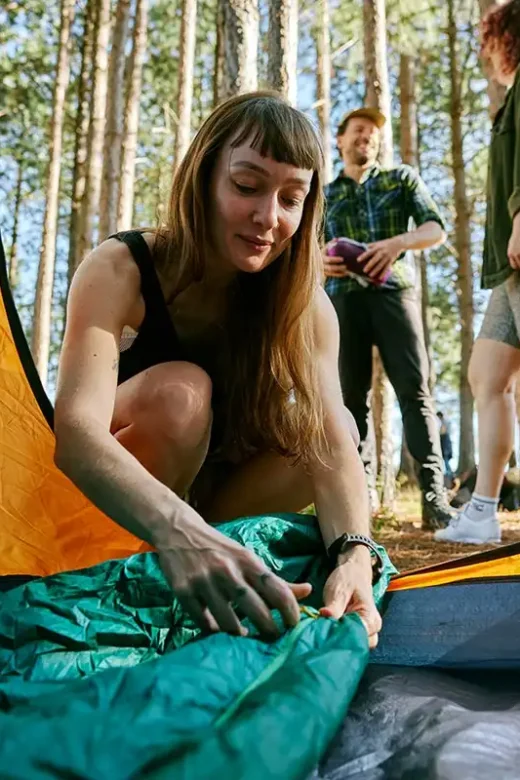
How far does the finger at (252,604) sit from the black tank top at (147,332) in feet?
2.17

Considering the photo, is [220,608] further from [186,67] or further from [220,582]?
[186,67]

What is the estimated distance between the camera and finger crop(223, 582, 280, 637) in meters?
0.87

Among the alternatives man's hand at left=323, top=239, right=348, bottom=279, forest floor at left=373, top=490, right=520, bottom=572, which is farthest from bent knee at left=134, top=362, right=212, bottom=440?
man's hand at left=323, top=239, right=348, bottom=279

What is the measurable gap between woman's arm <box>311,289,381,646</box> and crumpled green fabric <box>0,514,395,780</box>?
Result: 0.36 feet

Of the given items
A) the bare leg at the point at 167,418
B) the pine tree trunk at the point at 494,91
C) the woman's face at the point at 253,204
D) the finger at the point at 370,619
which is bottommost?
the finger at the point at 370,619

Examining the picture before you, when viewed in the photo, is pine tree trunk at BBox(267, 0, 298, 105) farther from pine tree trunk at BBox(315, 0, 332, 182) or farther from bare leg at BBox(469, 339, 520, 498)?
pine tree trunk at BBox(315, 0, 332, 182)

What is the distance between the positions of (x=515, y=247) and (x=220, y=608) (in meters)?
1.72

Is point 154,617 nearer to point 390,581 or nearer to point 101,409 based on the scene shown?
point 101,409

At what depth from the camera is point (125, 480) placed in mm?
999

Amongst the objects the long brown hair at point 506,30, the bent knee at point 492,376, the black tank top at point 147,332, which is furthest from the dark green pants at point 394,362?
the black tank top at point 147,332

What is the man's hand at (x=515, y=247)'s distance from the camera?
2232mm

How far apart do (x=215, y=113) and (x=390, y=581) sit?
2.91 feet

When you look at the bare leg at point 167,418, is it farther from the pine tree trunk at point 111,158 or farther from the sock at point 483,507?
the pine tree trunk at point 111,158

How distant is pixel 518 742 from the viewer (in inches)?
33.5
